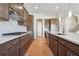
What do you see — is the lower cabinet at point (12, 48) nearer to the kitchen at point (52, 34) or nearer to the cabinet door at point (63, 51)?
the kitchen at point (52, 34)

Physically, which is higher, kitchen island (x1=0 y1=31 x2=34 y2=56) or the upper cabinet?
the upper cabinet

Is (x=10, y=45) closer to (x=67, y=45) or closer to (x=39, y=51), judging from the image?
(x=67, y=45)

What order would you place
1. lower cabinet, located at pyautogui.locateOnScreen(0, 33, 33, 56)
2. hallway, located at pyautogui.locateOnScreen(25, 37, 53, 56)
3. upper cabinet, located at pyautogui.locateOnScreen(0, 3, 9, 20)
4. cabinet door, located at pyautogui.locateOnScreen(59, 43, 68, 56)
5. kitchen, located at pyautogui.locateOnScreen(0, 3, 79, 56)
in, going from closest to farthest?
lower cabinet, located at pyautogui.locateOnScreen(0, 33, 33, 56) < kitchen, located at pyautogui.locateOnScreen(0, 3, 79, 56) < cabinet door, located at pyautogui.locateOnScreen(59, 43, 68, 56) < upper cabinet, located at pyautogui.locateOnScreen(0, 3, 9, 20) < hallway, located at pyautogui.locateOnScreen(25, 37, 53, 56)

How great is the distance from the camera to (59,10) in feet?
12.8

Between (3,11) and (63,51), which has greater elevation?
(3,11)

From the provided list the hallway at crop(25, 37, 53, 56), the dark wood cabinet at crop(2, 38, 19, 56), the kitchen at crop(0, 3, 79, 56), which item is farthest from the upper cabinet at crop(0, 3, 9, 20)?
the hallway at crop(25, 37, 53, 56)

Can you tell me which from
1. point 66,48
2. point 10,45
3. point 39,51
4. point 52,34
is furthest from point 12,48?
point 39,51

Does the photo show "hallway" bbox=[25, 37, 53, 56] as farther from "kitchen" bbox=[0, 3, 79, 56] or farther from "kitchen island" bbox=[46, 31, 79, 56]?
"kitchen island" bbox=[46, 31, 79, 56]

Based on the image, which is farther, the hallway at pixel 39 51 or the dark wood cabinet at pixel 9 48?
the hallway at pixel 39 51

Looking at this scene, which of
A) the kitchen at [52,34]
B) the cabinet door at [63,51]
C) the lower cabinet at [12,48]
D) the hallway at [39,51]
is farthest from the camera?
the hallway at [39,51]

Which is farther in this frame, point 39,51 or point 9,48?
point 39,51

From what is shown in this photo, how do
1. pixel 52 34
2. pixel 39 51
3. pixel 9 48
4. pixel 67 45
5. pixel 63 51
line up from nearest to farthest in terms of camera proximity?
pixel 9 48
pixel 67 45
pixel 63 51
pixel 52 34
pixel 39 51

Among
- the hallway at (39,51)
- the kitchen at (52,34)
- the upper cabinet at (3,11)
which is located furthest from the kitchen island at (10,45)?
the hallway at (39,51)

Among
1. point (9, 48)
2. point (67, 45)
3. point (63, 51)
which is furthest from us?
point (63, 51)
